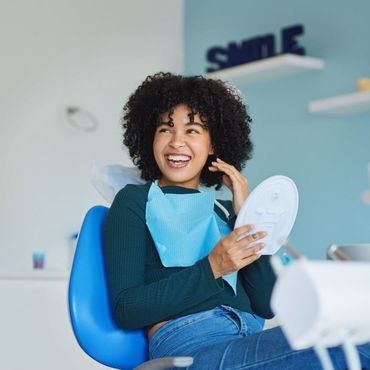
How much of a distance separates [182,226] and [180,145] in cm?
20

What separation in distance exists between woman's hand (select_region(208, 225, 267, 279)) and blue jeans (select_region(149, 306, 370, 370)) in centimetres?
11

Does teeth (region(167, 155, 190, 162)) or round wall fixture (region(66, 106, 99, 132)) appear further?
round wall fixture (region(66, 106, 99, 132))

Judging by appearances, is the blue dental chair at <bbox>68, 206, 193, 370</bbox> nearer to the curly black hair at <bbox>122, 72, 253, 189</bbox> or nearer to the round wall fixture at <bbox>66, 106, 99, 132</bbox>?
the curly black hair at <bbox>122, 72, 253, 189</bbox>

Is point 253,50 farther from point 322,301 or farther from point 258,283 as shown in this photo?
point 322,301

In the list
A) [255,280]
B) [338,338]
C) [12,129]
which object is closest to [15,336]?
[255,280]

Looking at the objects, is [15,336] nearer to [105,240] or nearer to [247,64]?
[105,240]

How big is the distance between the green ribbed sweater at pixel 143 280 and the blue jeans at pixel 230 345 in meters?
0.02

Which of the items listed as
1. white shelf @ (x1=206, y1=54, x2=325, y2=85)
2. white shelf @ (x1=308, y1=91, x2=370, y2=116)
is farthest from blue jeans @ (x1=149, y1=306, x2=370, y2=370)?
white shelf @ (x1=206, y1=54, x2=325, y2=85)

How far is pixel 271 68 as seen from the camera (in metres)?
3.99

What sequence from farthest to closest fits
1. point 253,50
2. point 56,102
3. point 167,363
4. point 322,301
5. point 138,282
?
point 56,102
point 253,50
point 138,282
point 167,363
point 322,301

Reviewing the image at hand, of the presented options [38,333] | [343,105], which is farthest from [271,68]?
[38,333]

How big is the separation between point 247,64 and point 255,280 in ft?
8.41

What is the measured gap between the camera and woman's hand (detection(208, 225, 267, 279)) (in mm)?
1362

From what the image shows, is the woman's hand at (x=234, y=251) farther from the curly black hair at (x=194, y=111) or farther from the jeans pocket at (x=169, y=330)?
the curly black hair at (x=194, y=111)
